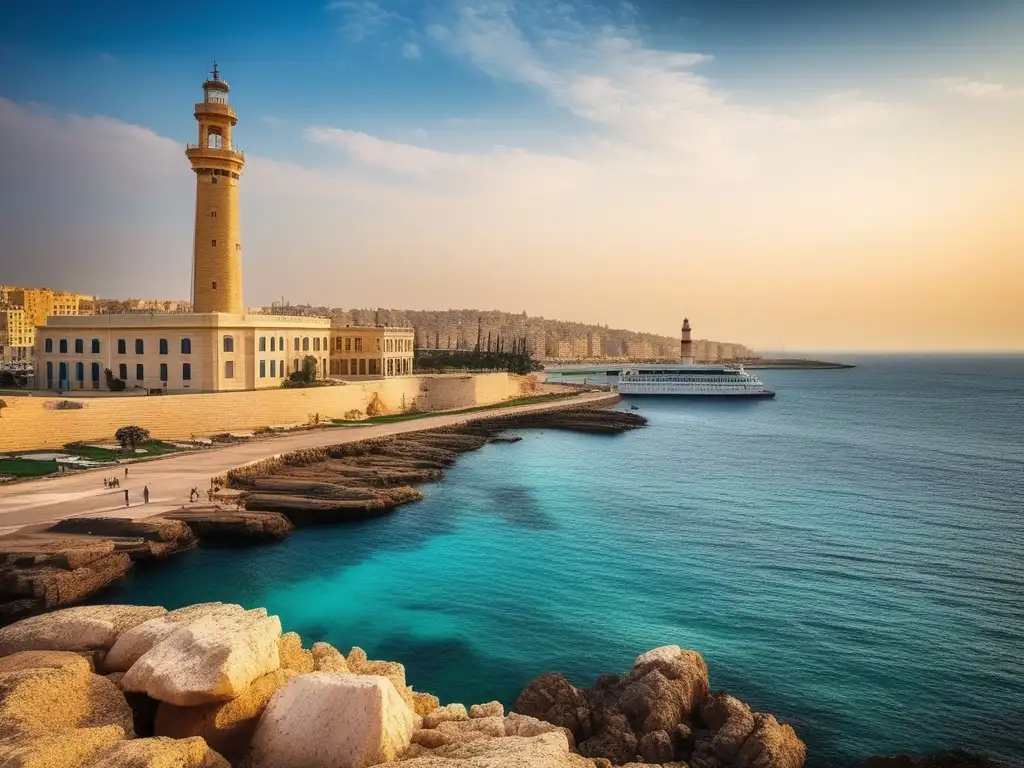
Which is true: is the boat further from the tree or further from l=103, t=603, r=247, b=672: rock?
l=103, t=603, r=247, b=672: rock

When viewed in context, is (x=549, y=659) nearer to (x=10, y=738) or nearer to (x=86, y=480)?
(x=10, y=738)

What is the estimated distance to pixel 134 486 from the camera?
26.2 meters

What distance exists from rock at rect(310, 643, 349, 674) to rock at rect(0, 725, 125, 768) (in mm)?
3457

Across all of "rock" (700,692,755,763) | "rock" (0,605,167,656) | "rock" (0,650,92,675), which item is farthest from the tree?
"rock" (700,692,755,763)

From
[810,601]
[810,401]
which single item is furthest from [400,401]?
[810,401]

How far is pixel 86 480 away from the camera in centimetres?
2683

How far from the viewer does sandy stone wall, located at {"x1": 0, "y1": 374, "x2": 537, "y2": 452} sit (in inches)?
1223

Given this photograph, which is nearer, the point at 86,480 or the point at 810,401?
the point at 86,480

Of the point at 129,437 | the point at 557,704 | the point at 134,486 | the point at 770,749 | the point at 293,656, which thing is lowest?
the point at 557,704

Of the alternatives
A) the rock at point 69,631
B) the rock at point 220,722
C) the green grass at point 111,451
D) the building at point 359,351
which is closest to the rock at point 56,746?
the rock at point 220,722

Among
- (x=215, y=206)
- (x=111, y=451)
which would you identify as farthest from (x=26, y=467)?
(x=215, y=206)

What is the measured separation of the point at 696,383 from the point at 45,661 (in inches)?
3449

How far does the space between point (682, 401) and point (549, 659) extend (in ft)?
253

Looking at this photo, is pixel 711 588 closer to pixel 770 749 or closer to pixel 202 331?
pixel 770 749
